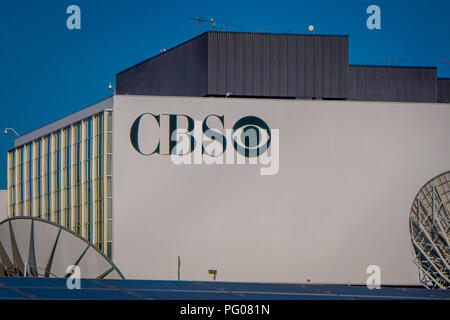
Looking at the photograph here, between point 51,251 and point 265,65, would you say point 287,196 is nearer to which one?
point 265,65

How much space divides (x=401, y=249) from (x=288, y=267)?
31.4 ft

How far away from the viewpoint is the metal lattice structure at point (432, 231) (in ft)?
127

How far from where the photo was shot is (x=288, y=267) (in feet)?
205

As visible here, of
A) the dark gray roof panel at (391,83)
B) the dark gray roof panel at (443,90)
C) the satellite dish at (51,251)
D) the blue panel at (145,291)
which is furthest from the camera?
the dark gray roof panel at (443,90)

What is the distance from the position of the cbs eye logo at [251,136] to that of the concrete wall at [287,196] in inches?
24.9

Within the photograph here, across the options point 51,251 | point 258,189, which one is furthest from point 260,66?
point 51,251

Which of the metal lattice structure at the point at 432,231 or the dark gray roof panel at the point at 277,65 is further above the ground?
the dark gray roof panel at the point at 277,65

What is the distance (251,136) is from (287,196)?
17.9ft

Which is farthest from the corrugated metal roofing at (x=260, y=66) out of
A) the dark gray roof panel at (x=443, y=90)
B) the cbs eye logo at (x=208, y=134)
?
the dark gray roof panel at (x=443, y=90)

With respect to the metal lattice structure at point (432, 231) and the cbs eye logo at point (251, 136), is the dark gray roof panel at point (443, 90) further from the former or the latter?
the metal lattice structure at point (432, 231)

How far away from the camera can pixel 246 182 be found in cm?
6200

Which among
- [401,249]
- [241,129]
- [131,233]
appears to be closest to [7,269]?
[131,233]
